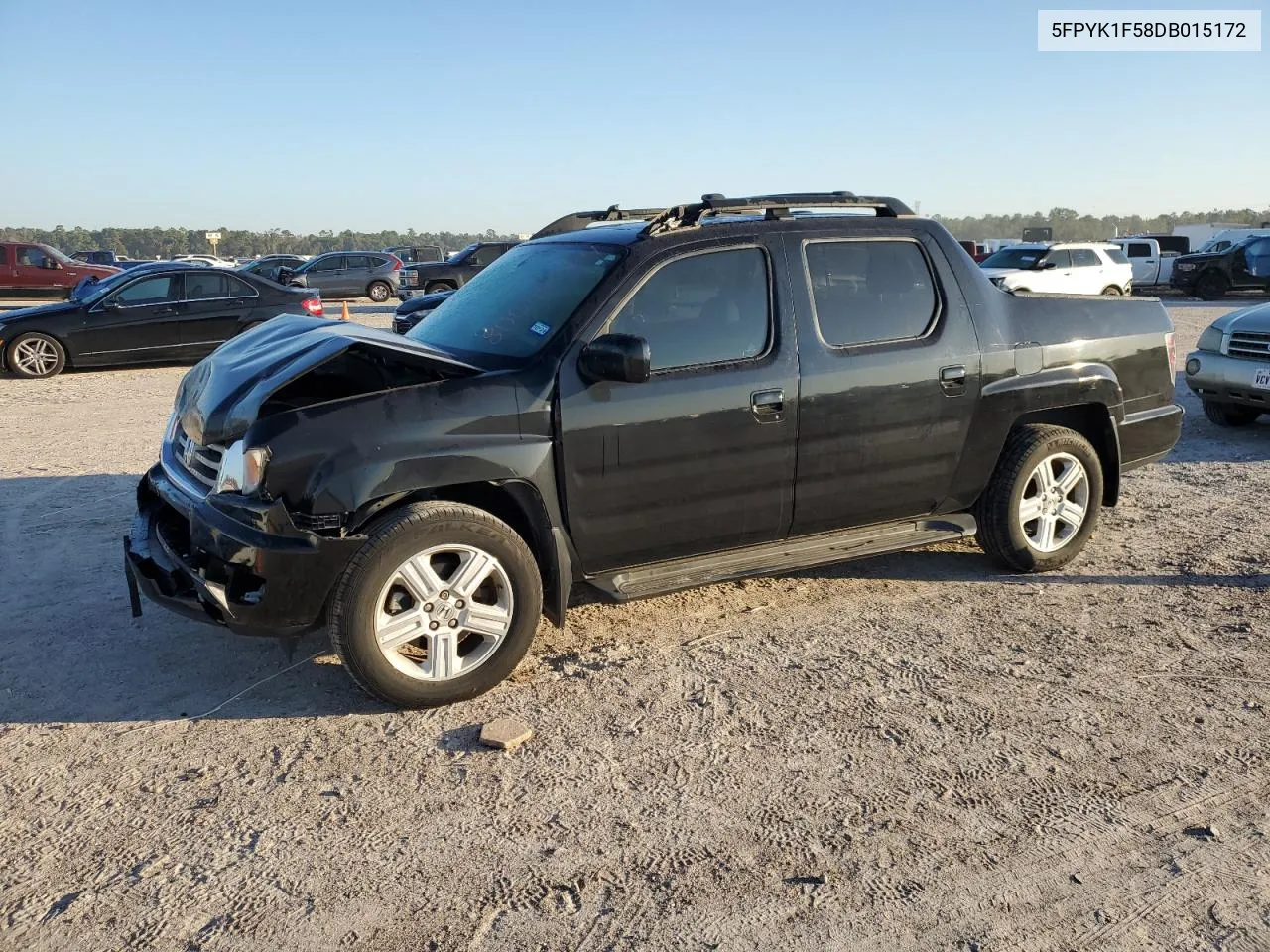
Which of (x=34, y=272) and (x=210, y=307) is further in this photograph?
(x=34, y=272)

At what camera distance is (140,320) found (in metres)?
14.1

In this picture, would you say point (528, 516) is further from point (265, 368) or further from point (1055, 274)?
point (1055, 274)

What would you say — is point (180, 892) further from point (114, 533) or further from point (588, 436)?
point (114, 533)

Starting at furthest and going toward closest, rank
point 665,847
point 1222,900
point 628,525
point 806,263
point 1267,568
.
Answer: point 1267,568, point 806,263, point 628,525, point 665,847, point 1222,900

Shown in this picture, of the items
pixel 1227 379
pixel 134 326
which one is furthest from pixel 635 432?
pixel 134 326

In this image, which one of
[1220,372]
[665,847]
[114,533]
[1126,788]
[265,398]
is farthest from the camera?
[1220,372]

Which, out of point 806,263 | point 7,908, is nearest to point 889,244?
→ point 806,263

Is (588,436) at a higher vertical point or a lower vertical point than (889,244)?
lower

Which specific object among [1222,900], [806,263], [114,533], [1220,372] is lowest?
[1222,900]

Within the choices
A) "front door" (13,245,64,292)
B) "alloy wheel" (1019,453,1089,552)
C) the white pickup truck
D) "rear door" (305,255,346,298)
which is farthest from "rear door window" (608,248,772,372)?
the white pickup truck

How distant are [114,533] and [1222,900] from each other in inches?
232

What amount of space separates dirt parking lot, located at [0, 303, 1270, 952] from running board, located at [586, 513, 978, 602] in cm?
32

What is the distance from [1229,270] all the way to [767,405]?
26374 millimetres

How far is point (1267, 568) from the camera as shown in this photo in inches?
222
